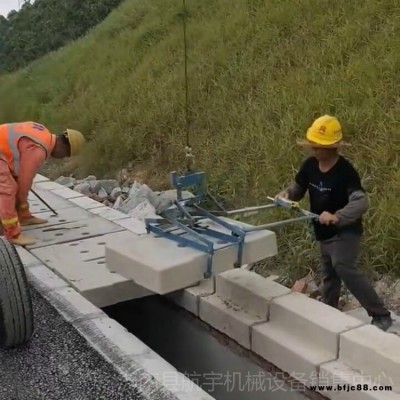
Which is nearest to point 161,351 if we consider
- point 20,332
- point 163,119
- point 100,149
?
point 20,332

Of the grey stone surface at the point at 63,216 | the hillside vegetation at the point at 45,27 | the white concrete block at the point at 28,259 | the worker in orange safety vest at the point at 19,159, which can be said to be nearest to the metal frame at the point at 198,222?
the white concrete block at the point at 28,259

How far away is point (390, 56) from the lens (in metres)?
5.60

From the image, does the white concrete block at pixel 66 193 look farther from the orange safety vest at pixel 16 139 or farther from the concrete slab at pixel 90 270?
the concrete slab at pixel 90 270

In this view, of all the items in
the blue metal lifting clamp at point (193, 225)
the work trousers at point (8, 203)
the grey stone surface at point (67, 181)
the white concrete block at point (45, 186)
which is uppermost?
the blue metal lifting clamp at point (193, 225)

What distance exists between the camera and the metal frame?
334cm

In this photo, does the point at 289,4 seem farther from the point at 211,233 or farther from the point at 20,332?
the point at 20,332

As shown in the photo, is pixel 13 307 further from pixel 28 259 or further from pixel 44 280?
pixel 28 259

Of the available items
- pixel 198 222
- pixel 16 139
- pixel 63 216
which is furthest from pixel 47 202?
pixel 198 222

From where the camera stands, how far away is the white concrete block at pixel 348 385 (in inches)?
110

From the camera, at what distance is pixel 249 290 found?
146 inches

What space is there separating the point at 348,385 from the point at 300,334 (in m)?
0.47

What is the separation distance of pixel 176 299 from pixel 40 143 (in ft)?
6.54

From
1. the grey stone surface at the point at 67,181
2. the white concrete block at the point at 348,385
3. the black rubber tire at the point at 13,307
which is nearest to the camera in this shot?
the white concrete block at the point at 348,385

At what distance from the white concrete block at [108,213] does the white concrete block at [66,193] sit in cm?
74
